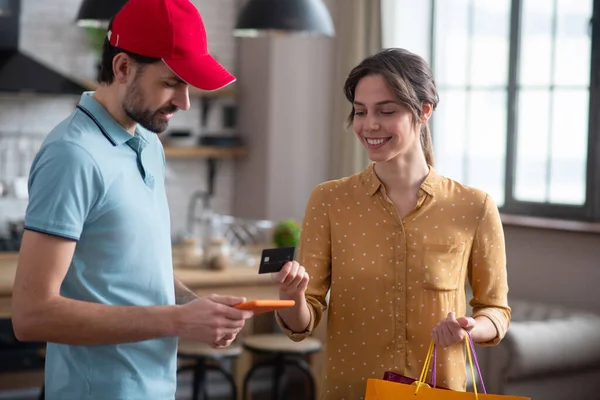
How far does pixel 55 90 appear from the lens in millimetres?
5508

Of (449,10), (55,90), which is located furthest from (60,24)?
(449,10)

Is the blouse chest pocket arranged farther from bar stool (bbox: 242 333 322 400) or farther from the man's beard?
bar stool (bbox: 242 333 322 400)

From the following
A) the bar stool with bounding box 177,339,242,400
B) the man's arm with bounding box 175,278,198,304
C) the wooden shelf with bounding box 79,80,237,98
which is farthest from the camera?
the wooden shelf with bounding box 79,80,237,98

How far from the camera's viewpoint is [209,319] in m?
1.58

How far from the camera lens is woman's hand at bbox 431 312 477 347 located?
1823mm

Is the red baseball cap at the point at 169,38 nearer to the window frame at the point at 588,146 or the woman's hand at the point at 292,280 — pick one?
the woman's hand at the point at 292,280

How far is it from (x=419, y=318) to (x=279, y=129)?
433 centimetres

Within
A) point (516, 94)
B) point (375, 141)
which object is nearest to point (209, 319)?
point (375, 141)

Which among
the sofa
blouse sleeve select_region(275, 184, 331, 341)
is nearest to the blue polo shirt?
blouse sleeve select_region(275, 184, 331, 341)

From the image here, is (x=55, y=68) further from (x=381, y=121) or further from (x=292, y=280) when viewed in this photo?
(x=292, y=280)

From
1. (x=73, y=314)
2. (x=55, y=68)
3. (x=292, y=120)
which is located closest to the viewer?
(x=73, y=314)

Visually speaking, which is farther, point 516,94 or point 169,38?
point 516,94

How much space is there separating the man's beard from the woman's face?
0.45 metres

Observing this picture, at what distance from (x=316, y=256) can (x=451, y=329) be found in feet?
1.08
